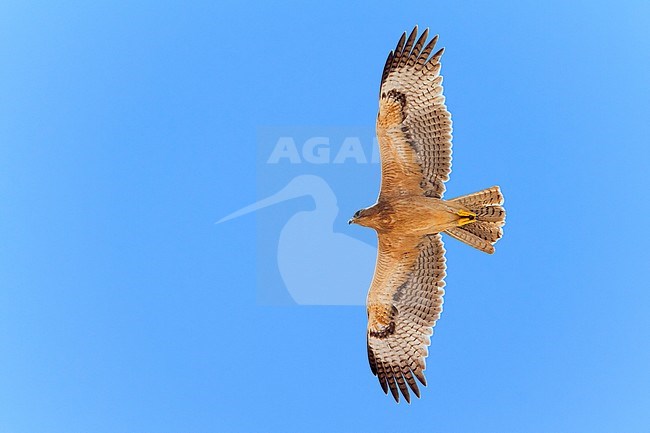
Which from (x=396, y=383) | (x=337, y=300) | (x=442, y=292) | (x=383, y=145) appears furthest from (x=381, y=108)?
(x=337, y=300)

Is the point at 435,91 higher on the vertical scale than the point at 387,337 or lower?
higher

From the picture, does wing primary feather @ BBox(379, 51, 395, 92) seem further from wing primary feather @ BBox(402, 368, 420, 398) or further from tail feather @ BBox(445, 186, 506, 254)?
wing primary feather @ BBox(402, 368, 420, 398)

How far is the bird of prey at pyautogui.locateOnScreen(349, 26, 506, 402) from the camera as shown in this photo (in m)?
11.2

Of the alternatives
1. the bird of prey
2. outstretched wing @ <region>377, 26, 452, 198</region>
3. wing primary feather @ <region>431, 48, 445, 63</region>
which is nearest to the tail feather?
the bird of prey

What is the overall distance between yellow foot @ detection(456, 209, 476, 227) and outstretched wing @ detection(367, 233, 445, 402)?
41 centimetres

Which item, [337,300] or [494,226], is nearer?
[494,226]

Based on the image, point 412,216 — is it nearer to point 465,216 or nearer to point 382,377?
point 465,216

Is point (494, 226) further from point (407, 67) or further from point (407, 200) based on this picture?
point (407, 67)

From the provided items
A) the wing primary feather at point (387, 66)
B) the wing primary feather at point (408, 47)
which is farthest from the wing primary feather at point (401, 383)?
the wing primary feather at point (408, 47)

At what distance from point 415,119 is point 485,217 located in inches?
49.6

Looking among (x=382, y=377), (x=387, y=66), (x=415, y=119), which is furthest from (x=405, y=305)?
(x=387, y=66)

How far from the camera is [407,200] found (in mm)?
11266

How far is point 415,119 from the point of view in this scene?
11180 mm

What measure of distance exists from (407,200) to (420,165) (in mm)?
394
